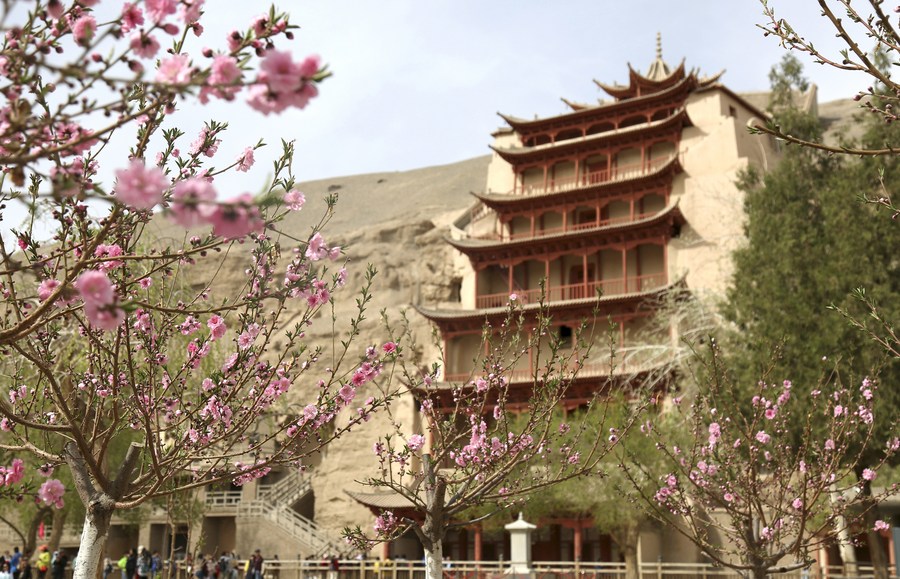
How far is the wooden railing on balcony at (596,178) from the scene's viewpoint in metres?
39.2

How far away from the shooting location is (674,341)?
31.1m

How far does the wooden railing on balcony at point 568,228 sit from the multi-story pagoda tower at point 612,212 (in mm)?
85

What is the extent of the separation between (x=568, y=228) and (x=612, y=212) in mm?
2302

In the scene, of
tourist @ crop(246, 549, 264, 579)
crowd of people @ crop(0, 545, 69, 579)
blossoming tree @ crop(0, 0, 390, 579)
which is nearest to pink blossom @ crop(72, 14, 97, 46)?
blossoming tree @ crop(0, 0, 390, 579)

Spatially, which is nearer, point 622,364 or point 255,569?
point 255,569

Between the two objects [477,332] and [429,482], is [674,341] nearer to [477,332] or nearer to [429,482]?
[477,332]

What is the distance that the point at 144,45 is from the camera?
148 inches

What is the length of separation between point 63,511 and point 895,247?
25.8 meters

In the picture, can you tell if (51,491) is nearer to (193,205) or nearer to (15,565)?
(193,205)

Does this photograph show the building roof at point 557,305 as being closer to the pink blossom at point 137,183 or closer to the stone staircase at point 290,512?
the stone staircase at point 290,512

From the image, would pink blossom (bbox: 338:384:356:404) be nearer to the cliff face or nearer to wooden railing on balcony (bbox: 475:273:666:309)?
the cliff face

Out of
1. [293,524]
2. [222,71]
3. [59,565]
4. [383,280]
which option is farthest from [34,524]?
[222,71]

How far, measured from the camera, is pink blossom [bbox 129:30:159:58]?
375 centimetres

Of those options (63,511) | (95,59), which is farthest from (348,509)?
(95,59)
